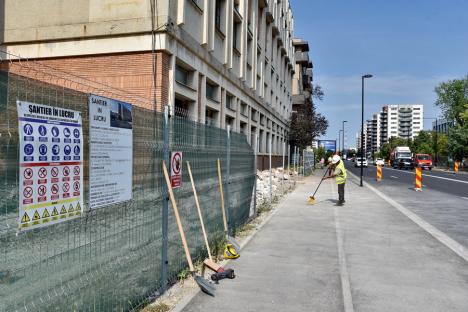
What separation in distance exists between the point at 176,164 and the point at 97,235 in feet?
5.77

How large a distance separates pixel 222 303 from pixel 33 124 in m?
2.92

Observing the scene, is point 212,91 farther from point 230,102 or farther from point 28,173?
point 28,173

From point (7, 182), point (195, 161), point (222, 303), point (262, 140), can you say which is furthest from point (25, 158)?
point (262, 140)

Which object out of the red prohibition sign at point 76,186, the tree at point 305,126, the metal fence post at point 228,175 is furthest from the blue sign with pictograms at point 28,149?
the tree at point 305,126

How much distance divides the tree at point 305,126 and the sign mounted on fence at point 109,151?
3878 cm

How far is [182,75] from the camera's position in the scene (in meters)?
13.0

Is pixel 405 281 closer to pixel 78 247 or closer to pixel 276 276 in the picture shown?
pixel 276 276

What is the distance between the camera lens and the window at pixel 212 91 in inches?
620

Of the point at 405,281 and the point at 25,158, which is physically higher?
the point at 25,158

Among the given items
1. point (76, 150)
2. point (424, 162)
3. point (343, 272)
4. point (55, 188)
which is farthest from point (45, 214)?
point (424, 162)

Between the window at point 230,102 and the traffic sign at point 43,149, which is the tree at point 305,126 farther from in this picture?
the traffic sign at point 43,149

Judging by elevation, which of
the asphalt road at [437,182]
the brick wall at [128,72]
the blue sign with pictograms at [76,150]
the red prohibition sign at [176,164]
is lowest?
the asphalt road at [437,182]

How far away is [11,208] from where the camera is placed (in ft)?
8.54

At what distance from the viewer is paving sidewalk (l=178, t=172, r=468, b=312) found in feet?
15.2
